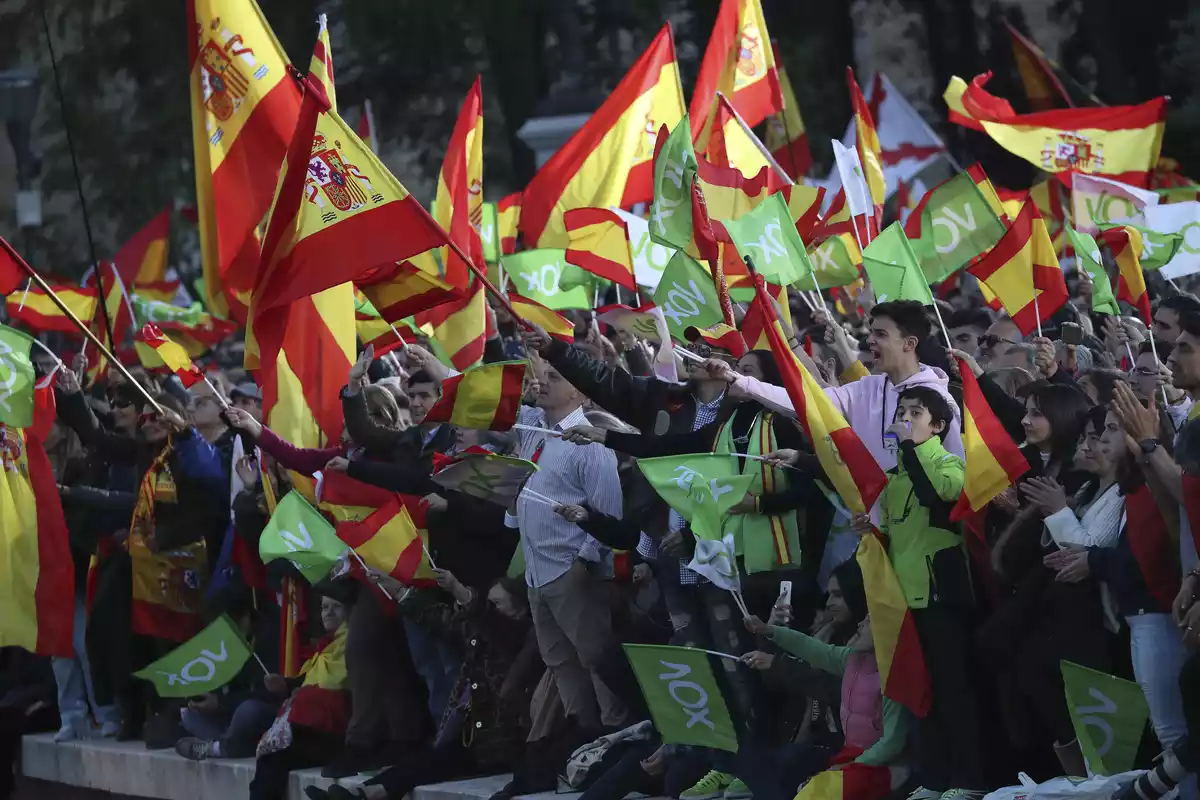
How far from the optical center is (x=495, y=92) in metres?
25.8

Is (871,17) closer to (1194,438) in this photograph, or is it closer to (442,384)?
(442,384)

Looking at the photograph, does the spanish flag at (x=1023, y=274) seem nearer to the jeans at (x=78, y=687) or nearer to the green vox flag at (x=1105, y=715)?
the green vox flag at (x=1105, y=715)

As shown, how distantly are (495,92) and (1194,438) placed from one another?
19.5 metres

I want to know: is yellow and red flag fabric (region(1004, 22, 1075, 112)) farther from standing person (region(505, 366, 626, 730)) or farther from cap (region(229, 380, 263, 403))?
standing person (region(505, 366, 626, 730))

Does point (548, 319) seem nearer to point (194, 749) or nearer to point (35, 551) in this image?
point (194, 749)

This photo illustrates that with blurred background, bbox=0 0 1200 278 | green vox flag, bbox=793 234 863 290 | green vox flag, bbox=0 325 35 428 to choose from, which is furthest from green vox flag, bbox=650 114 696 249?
blurred background, bbox=0 0 1200 278

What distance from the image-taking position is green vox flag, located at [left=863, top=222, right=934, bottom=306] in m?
9.21

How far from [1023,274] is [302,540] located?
136 inches

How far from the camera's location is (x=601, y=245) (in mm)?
11922

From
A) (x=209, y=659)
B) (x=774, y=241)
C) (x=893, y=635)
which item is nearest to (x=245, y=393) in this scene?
(x=209, y=659)

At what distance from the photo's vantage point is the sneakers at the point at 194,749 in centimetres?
1146

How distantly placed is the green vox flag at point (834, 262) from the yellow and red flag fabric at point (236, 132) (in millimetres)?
2671

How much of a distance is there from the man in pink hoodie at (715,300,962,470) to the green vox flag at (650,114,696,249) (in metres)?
1.61

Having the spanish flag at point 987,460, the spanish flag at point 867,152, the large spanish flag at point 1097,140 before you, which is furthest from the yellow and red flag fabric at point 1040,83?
the spanish flag at point 987,460
